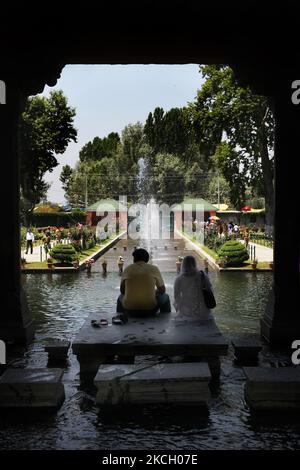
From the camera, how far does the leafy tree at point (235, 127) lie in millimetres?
36062

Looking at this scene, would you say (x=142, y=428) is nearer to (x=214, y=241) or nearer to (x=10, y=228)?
(x=10, y=228)

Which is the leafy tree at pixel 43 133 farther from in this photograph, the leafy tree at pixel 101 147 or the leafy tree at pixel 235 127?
the leafy tree at pixel 101 147

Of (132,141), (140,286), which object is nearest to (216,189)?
(132,141)

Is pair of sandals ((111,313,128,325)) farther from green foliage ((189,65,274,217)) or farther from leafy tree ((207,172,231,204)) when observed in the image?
leafy tree ((207,172,231,204))

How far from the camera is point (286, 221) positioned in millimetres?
8805

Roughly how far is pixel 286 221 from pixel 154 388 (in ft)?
12.9

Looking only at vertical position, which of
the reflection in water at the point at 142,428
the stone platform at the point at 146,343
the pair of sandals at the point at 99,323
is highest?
the pair of sandals at the point at 99,323

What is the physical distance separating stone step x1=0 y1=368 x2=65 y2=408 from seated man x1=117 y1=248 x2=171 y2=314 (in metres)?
2.17

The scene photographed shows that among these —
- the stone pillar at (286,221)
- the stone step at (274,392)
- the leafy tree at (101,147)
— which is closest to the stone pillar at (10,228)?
the stone pillar at (286,221)

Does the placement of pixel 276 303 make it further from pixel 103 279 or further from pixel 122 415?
pixel 103 279

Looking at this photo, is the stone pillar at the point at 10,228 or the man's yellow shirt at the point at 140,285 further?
the stone pillar at the point at 10,228

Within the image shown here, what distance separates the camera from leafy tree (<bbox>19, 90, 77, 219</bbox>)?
109ft

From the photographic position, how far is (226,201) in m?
89.6

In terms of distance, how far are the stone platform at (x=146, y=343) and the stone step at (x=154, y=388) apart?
0.89 meters
